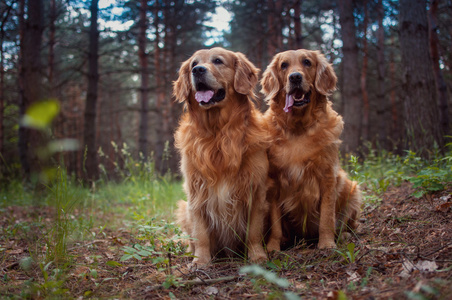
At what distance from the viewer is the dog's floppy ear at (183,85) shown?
301 cm

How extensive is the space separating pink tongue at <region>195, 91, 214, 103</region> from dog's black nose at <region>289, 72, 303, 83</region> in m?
0.73

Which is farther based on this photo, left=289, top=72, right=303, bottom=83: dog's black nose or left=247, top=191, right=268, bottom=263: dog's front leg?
left=289, top=72, right=303, bottom=83: dog's black nose

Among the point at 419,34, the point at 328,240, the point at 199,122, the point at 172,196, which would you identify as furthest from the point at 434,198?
the point at 172,196

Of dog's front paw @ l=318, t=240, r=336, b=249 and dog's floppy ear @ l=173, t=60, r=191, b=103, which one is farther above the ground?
dog's floppy ear @ l=173, t=60, r=191, b=103

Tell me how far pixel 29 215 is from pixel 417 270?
4.49 m

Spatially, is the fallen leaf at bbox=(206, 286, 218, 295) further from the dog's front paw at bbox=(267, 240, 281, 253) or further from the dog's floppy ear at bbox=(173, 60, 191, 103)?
the dog's floppy ear at bbox=(173, 60, 191, 103)

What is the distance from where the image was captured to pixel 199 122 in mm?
2902

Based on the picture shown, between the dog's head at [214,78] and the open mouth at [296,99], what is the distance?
0.35m

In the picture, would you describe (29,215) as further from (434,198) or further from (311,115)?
(434,198)

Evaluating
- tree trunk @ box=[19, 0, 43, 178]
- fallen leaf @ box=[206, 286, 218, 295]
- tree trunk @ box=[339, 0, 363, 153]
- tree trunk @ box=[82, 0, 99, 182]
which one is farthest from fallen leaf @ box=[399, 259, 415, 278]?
tree trunk @ box=[82, 0, 99, 182]

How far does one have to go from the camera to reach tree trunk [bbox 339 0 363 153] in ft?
23.1

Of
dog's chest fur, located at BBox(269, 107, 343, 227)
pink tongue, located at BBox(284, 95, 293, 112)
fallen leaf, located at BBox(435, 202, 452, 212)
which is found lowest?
fallen leaf, located at BBox(435, 202, 452, 212)

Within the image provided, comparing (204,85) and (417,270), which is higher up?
(204,85)

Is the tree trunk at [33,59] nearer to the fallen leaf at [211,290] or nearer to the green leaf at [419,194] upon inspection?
the fallen leaf at [211,290]
